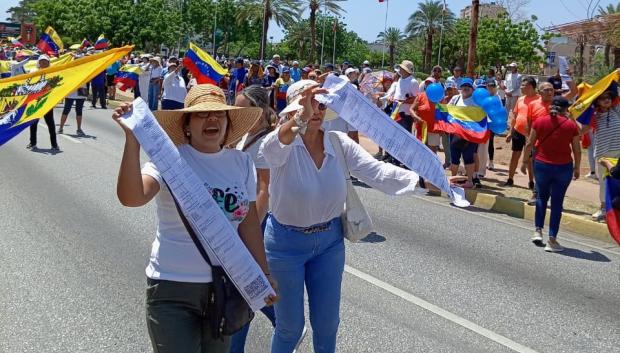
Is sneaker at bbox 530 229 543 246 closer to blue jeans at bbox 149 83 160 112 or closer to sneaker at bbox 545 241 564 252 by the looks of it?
sneaker at bbox 545 241 564 252

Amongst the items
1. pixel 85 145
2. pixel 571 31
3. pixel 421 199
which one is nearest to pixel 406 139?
pixel 421 199

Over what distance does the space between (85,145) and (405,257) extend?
9.60 meters

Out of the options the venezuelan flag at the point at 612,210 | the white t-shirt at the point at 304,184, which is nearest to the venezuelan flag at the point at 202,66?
the venezuelan flag at the point at 612,210

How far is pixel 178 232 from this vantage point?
3.01 meters

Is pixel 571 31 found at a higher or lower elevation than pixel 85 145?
higher

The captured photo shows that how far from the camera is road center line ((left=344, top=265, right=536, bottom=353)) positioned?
16.6ft

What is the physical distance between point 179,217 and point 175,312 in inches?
16.0

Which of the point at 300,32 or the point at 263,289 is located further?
the point at 300,32

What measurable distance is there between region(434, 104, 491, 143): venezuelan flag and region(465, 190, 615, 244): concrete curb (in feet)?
3.11

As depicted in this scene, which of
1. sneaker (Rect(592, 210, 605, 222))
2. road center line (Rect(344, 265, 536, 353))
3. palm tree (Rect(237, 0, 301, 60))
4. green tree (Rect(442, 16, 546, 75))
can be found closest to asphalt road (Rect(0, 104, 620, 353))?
road center line (Rect(344, 265, 536, 353))

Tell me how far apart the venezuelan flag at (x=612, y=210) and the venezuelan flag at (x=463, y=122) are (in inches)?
196

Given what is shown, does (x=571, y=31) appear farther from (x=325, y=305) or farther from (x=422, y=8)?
(x=325, y=305)

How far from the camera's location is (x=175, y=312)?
297 centimetres

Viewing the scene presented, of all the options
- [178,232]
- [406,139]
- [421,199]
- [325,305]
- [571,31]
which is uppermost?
[571,31]
